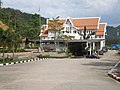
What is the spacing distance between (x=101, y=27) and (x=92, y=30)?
4.49 metres

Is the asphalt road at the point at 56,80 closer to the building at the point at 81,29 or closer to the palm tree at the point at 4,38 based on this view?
the palm tree at the point at 4,38

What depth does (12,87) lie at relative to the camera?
1298cm

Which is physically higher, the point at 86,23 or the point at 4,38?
the point at 86,23

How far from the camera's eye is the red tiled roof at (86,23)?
8862 cm

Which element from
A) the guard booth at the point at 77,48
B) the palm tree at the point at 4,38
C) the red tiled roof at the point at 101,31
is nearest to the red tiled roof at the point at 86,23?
the red tiled roof at the point at 101,31

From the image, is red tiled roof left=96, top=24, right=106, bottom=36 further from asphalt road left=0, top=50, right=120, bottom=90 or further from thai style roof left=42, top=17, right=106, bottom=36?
asphalt road left=0, top=50, right=120, bottom=90

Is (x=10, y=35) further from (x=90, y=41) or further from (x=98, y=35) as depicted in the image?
(x=98, y=35)

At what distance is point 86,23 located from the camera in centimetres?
9019

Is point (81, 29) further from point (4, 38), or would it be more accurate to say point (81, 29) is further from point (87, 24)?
point (4, 38)

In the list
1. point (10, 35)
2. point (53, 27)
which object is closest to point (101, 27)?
point (53, 27)

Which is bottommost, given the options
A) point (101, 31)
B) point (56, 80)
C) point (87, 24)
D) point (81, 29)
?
point (56, 80)

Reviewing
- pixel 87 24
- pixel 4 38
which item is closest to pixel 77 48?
pixel 87 24

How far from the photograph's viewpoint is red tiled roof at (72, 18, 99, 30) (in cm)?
8862

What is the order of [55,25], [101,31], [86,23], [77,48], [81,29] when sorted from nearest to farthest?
[77,48] < [55,25] < [81,29] < [101,31] < [86,23]
